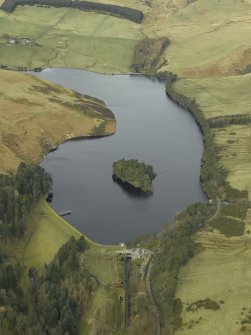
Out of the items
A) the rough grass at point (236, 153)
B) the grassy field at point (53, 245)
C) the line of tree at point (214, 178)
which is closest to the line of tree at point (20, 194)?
the grassy field at point (53, 245)

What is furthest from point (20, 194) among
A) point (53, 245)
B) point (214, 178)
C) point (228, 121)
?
point (228, 121)

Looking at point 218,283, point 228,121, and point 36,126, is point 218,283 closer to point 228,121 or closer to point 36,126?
point 36,126

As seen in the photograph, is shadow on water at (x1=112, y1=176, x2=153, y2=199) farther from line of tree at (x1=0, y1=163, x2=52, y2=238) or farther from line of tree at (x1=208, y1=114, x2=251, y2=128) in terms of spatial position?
line of tree at (x1=208, y1=114, x2=251, y2=128)

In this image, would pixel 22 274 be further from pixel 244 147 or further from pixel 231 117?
pixel 231 117

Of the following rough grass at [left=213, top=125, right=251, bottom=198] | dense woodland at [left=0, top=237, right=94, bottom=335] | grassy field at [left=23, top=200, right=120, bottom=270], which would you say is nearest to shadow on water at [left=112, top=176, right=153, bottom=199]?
rough grass at [left=213, top=125, right=251, bottom=198]

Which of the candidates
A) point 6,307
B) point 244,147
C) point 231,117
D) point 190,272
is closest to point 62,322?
point 6,307
